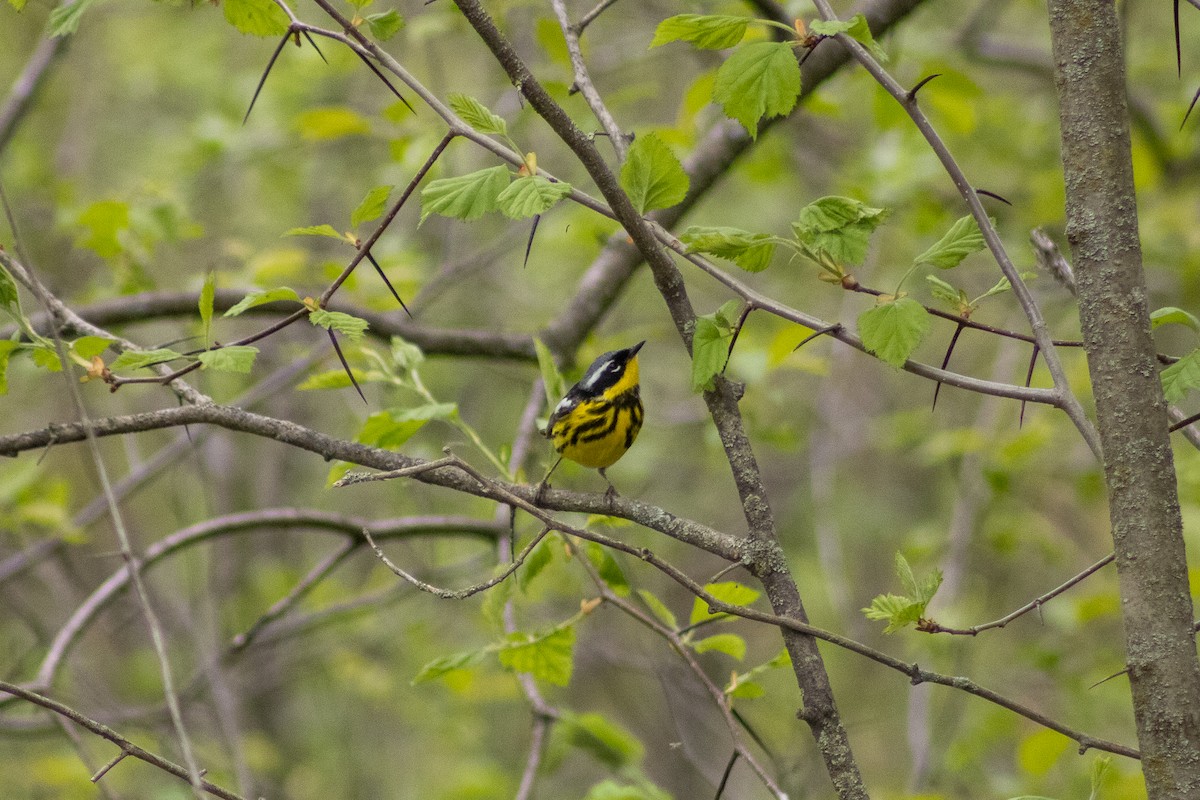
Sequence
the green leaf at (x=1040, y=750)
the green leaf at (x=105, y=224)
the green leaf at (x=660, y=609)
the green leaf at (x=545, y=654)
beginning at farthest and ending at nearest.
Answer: the green leaf at (x=105, y=224) → the green leaf at (x=1040, y=750) → the green leaf at (x=660, y=609) → the green leaf at (x=545, y=654)

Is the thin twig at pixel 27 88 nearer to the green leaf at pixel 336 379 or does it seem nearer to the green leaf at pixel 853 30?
the green leaf at pixel 336 379

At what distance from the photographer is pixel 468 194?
1927 mm

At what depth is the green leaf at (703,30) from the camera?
179cm

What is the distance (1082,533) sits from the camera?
24.8 feet

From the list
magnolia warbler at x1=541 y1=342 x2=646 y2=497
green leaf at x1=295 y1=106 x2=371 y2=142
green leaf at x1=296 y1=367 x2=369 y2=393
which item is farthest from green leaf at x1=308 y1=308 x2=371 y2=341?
green leaf at x1=295 y1=106 x2=371 y2=142

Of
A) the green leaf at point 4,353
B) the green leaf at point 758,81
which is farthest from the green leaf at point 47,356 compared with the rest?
the green leaf at point 758,81

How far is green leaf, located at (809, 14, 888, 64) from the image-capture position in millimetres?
1688

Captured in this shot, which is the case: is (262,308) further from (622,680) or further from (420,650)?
(622,680)

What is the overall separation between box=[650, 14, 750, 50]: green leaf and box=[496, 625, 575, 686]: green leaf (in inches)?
49.0

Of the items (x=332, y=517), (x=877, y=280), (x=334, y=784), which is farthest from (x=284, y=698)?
(x=332, y=517)

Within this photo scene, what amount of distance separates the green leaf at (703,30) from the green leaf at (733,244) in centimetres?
32

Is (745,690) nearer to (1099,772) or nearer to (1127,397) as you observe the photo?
(1099,772)

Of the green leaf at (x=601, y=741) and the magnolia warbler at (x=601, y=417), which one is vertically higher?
the magnolia warbler at (x=601, y=417)

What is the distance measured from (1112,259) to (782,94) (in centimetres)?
61
